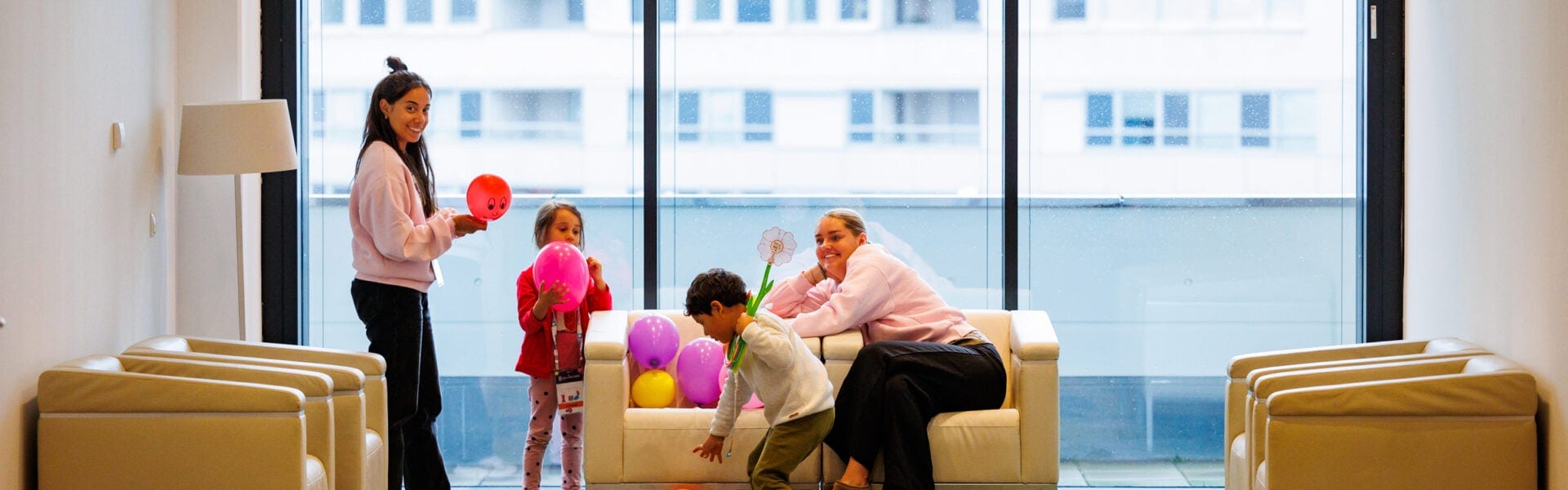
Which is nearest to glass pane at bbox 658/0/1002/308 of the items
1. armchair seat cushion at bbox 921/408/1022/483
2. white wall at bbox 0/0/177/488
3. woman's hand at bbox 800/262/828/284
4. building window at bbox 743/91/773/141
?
building window at bbox 743/91/773/141

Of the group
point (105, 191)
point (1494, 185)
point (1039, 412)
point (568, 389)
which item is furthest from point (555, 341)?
point (1494, 185)

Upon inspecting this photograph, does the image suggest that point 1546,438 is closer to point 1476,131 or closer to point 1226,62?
point 1476,131

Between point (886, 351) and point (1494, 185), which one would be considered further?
point (886, 351)

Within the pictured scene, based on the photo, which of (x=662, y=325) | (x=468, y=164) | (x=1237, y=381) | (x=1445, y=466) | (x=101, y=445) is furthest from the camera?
(x=468, y=164)

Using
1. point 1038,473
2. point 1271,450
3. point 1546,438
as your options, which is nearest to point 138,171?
point 1038,473

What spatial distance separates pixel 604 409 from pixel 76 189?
1.53 metres

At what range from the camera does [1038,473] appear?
4.13m

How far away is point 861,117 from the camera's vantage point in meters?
4.94

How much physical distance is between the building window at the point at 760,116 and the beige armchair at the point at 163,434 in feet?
6.93

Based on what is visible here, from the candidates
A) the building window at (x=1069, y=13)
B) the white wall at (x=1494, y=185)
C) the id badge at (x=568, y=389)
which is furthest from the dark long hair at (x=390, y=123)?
the white wall at (x=1494, y=185)

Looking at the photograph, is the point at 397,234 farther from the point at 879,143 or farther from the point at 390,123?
the point at 879,143

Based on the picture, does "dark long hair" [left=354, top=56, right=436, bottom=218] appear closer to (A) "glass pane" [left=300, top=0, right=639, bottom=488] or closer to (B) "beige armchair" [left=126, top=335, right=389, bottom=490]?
(B) "beige armchair" [left=126, top=335, right=389, bottom=490]

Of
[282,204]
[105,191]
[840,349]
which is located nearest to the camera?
[105,191]

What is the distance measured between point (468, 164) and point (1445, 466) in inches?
126
